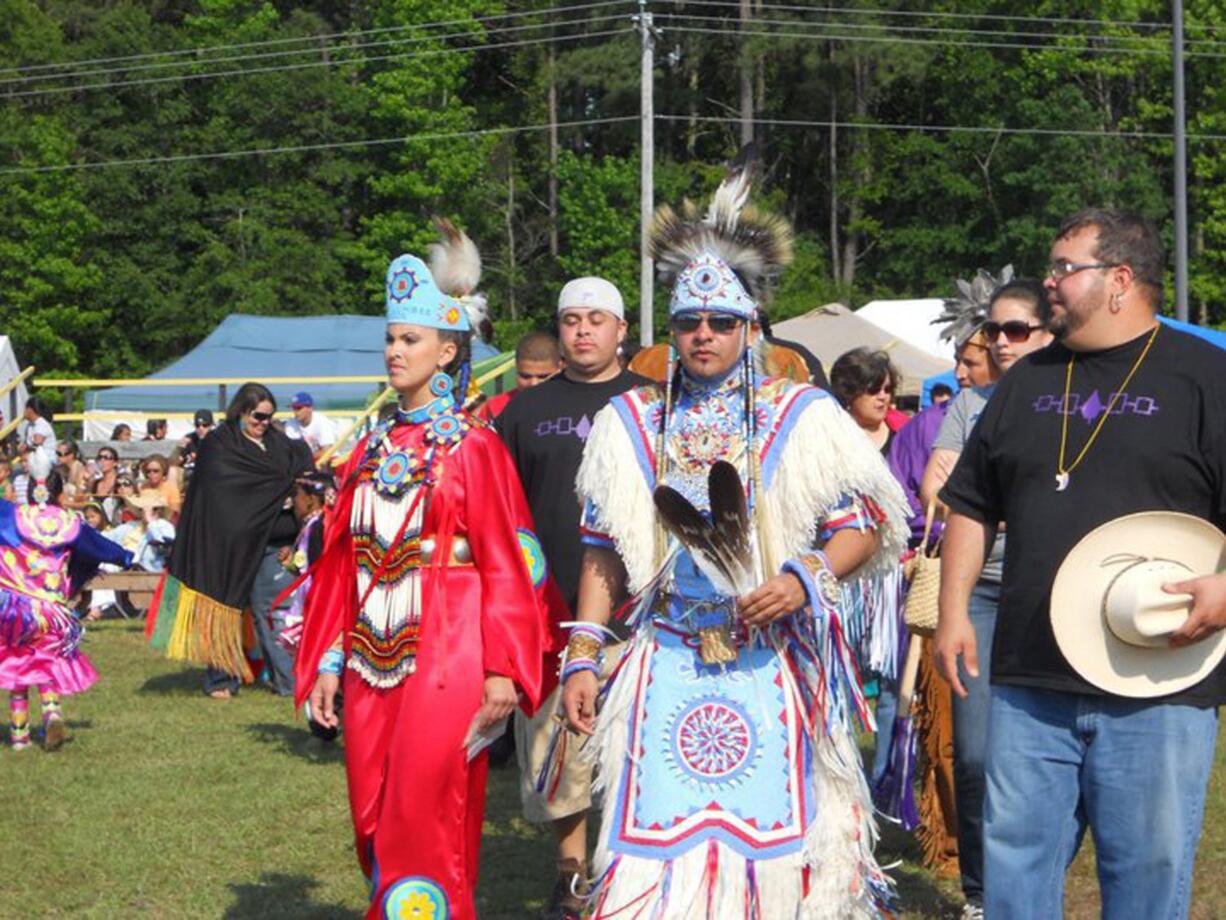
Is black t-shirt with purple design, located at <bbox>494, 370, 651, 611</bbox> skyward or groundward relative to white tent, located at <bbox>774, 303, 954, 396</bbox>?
groundward

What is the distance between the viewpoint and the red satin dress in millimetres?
4602

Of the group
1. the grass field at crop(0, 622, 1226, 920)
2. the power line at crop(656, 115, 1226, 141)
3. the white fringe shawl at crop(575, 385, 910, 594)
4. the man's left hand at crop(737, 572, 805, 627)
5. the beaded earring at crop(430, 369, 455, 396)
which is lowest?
the grass field at crop(0, 622, 1226, 920)

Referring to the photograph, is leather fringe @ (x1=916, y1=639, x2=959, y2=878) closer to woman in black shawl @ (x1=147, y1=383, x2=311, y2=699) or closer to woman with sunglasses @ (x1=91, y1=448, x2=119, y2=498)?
woman in black shawl @ (x1=147, y1=383, x2=311, y2=699)

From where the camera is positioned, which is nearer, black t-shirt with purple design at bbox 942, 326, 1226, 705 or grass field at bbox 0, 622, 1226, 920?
black t-shirt with purple design at bbox 942, 326, 1226, 705

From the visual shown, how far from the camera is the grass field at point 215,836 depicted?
6035mm

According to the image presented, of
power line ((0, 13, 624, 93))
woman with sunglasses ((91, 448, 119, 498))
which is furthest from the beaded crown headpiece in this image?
power line ((0, 13, 624, 93))

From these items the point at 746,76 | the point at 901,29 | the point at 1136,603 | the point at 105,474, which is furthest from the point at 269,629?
the point at 901,29

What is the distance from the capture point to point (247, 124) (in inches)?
1673

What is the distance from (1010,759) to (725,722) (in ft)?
2.08

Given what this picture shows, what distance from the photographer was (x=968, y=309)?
6078mm

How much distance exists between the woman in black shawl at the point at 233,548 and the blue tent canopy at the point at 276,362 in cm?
1359

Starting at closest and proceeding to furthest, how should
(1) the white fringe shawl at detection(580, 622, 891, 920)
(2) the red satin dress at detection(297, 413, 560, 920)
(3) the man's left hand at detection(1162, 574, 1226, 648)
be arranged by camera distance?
1. (3) the man's left hand at detection(1162, 574, 1226, 648)
2. (1) the white fringe shawl at detection(580, 622, 891, 920)
3. (2) the red satin dress at detection(297, 413, 560, 920)

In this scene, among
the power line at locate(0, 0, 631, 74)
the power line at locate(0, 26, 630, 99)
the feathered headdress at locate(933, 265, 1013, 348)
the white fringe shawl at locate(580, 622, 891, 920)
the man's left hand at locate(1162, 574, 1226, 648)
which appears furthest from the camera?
the power line at locate(0, 0, 631, 74)

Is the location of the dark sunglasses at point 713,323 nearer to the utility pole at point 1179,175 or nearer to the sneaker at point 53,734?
the sneaker at point 53,734
